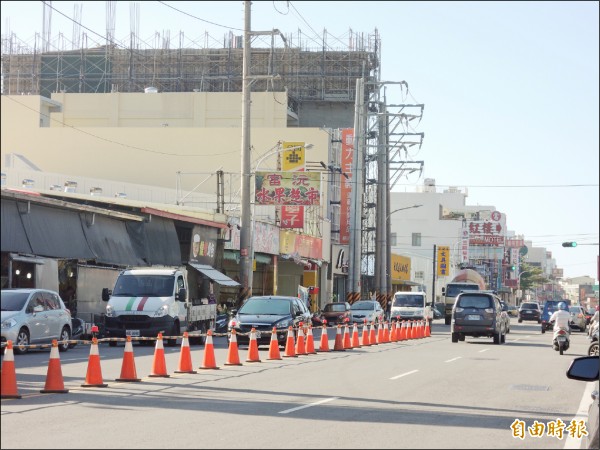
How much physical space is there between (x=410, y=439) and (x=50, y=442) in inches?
157

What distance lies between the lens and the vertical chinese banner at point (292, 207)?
6169 cm

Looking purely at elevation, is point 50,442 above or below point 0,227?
below

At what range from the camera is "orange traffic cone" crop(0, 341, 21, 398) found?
1552cm

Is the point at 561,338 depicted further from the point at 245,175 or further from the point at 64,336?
the point at 64,336

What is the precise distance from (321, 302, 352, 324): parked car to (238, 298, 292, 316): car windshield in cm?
1861

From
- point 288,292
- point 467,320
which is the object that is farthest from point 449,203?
point 467,320

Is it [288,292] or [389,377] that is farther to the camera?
[288,292]

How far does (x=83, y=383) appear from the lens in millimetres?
18656

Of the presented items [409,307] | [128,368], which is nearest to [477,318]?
[409,307]

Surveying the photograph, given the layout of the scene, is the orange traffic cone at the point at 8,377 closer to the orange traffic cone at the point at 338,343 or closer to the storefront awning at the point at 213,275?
the orange traffic cone at the point at 338,343

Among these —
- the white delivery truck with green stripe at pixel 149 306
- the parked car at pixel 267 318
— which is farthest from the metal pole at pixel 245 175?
the parked car at pixel 267 318

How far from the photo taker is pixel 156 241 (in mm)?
46500

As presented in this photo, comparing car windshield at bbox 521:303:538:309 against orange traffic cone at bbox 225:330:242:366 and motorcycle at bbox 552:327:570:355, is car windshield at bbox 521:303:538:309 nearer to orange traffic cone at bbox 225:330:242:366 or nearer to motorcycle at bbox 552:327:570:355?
motorcycle at bbox 552:327:570:355

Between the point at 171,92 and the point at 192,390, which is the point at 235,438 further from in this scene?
the point at 171,92
